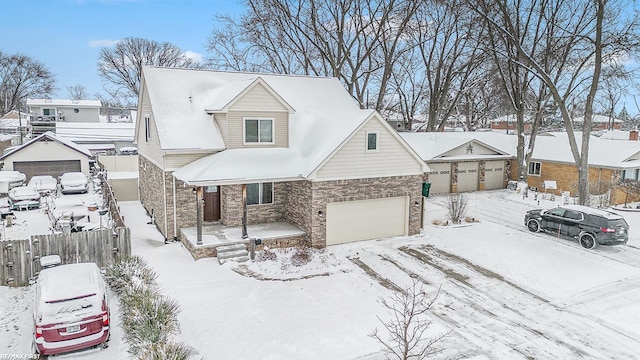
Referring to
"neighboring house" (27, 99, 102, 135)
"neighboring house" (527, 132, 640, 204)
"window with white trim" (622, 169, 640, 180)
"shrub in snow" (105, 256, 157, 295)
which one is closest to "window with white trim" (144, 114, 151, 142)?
"shrub in snow" (105, 256, 157, 295)

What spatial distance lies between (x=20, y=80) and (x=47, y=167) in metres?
40.6

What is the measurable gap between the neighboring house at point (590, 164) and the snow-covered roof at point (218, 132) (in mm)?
16421

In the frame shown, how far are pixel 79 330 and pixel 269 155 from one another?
9.64m

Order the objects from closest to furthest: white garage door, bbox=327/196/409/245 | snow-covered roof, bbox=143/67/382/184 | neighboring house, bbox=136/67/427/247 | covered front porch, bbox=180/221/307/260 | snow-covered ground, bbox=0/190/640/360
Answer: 1. snow-covered ground, bbox=0/190/640/360
2. covered front porch, bbox=180/221/307/260
3. snow-covered roof, bbox=143/67/382/184
4. neighboring house, bbox=136/67/427/247
5. white garage door, bbox=327/196/409/245

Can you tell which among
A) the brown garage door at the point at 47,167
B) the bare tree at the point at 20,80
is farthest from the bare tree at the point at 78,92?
the brown garage door at the point at 47,167

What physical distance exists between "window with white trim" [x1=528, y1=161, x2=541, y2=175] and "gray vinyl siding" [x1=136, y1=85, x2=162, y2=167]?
24.6m

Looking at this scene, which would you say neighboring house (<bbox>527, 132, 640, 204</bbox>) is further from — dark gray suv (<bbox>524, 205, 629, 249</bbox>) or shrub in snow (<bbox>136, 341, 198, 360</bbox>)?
shrub in snow (<bbox>136, 341, 198, 360</bbox>)

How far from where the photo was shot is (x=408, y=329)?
406 inches

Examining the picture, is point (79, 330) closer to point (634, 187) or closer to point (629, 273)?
point (629, 273)

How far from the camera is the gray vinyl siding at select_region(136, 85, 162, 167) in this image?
672 inches

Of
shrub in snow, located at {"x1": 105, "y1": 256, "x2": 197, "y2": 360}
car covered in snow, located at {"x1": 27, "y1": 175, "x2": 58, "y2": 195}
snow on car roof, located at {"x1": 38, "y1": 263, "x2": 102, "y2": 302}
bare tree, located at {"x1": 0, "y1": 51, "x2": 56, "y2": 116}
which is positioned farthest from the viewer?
bare tree, located at {"x1": 0, "y1": 51, "x2": 56, "y2": 116}

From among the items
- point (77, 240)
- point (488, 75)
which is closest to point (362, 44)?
point (488, 75)

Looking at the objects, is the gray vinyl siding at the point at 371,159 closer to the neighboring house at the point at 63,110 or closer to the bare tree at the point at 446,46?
the bare tree at the point at 446,46

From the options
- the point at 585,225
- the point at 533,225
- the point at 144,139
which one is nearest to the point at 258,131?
the point at 144,139
